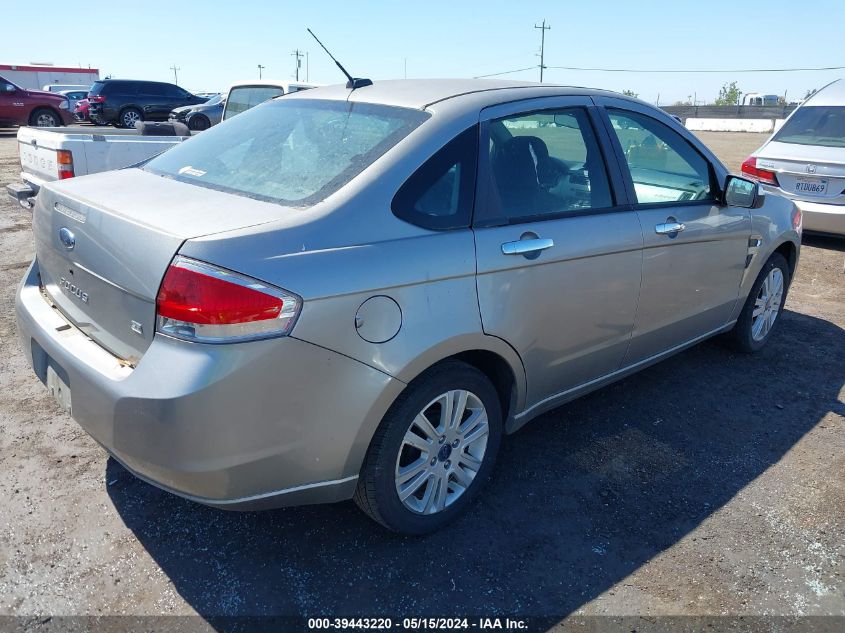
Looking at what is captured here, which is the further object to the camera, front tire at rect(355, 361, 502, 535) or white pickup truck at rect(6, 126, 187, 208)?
white pickup truck at rect(6, 126, 187, 208)

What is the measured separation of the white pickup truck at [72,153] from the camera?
591cm

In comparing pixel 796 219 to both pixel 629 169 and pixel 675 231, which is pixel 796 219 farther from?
pixel 629 169

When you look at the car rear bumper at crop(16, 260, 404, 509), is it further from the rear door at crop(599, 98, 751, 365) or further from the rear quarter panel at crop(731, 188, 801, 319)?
the rear quarter panel at crop(731, 188, 801, 319)

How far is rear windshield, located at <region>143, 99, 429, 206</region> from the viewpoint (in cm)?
261

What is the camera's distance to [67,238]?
8.71 ft

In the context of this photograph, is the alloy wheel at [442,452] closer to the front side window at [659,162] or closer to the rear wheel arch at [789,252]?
the front side window at [659,162]

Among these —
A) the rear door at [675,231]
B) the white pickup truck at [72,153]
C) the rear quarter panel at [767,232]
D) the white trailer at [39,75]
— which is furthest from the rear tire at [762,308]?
the white trailer at [39,75]

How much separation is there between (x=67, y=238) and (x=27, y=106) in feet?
73.8

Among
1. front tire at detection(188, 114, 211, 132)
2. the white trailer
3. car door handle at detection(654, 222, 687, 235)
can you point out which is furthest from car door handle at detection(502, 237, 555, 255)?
the white trailer

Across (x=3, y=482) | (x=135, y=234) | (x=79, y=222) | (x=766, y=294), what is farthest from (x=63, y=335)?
(x=766, y=294)

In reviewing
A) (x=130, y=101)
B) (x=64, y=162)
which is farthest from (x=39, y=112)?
(x=64, y=162)

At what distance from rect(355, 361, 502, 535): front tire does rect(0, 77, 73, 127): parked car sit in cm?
2287

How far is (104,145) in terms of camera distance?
6059 millimetres

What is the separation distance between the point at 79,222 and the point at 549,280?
1.89 meters
